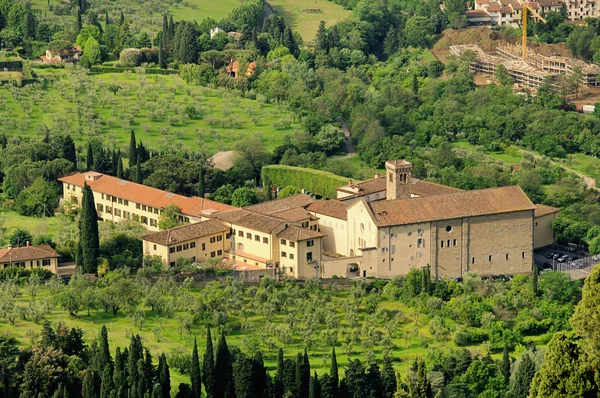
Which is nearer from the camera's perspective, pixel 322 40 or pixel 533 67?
pixel 533 67

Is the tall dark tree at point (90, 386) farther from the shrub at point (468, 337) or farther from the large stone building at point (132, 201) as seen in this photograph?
the large stone building at point (132, 201)

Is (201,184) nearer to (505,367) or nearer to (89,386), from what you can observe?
(505,367)

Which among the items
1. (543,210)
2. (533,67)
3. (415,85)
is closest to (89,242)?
(543,210)

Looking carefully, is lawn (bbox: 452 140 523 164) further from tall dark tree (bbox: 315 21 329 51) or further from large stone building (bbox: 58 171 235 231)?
large stone building (bbox: 58 171 235 231)

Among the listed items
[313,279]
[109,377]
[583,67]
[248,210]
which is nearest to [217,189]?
[248,210]

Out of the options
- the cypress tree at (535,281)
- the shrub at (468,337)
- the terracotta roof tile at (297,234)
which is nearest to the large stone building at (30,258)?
the terracotta roof tile at (297,234)
